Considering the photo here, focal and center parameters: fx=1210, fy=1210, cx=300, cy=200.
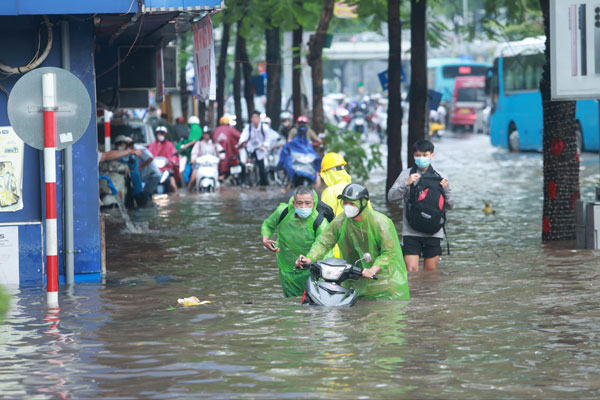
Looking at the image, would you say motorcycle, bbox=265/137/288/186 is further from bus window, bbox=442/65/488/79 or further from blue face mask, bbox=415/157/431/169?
bus window, bbox=442/65/488/79

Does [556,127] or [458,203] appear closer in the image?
[556,127]

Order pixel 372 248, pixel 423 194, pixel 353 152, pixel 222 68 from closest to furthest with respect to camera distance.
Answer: pixel 372 248 < pixel 423 194 < pixel 353 152 < pixel 222 68

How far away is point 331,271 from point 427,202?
2.22 m

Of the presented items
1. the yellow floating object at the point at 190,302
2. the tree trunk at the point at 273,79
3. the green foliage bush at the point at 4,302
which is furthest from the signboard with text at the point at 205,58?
the tree trunk at the point at 273,79

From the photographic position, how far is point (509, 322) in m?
9.66

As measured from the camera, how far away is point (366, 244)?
393 inches

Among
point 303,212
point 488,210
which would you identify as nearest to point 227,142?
point 488,210

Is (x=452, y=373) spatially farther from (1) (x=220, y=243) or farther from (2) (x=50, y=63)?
(1) (x=220, y=243)

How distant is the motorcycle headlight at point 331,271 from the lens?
980 cm

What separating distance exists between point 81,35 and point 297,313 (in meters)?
4.09

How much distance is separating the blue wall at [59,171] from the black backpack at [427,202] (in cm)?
332

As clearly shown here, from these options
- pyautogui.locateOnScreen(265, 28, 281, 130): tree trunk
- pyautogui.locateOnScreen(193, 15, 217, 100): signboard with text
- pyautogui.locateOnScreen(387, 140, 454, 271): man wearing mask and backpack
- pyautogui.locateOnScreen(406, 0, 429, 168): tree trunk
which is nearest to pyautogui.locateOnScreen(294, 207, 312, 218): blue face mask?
pyautogui.locateOnScreen(387, 140, 454, 271): man wearing mask and backpack

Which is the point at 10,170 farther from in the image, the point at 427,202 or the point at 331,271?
the point at 427,202

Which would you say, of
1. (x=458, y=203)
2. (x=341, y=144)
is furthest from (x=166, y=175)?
(x=458, y=203)
